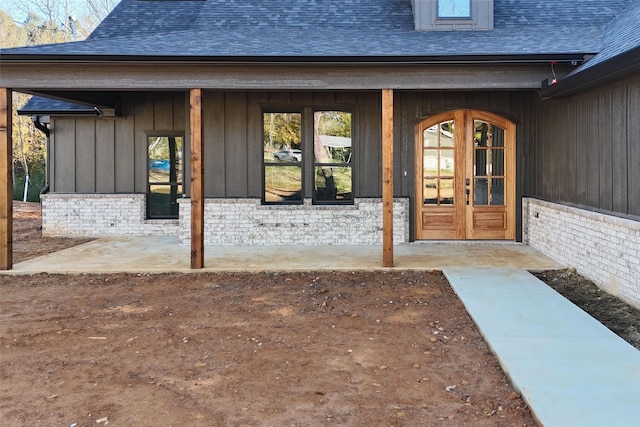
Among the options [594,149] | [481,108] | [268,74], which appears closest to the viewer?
[594,149]

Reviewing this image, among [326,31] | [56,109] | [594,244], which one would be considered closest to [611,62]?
[594,244]

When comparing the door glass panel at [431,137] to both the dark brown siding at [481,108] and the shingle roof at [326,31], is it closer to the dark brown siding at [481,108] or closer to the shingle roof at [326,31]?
the dark brown siding at [481,108]

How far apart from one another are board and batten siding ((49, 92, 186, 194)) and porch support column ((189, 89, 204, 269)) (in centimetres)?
359

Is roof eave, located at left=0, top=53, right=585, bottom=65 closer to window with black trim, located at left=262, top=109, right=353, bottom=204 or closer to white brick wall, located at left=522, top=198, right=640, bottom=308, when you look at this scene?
white brick wall, located at left=522, top=198, right=640, bottom=308

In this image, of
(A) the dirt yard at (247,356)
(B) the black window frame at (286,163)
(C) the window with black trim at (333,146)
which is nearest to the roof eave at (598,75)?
(A) the dirt yard at (247,356)

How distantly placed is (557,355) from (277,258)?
4585mm

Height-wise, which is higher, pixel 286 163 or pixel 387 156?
pixel 286 163

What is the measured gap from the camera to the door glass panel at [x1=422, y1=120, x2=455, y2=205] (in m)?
8.73

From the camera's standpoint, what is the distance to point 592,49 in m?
6.38

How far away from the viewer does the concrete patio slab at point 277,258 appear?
6.82m

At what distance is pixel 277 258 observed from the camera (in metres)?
7.50

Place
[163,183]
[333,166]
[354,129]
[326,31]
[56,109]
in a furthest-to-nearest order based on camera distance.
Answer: [163,183]
[56,109]
[333,166]
[354,129]
[326,31]

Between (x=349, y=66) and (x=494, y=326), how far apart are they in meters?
3.87

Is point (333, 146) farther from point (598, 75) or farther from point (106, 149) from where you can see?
point (106, 149)
